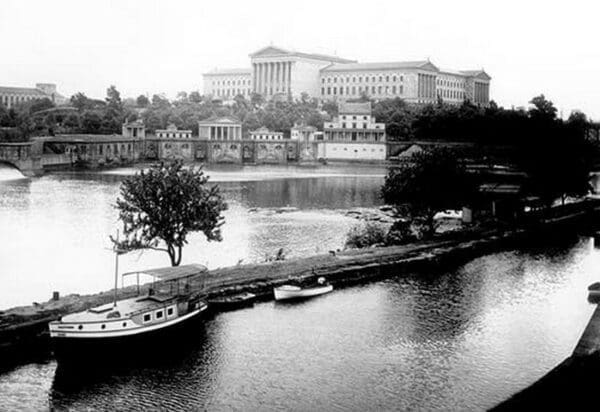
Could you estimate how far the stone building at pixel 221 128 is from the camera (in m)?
104

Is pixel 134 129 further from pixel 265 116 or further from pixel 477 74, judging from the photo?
pixel 477 74

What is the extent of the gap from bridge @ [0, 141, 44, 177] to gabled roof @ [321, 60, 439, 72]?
196ft

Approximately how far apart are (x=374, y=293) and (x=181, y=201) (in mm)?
6534

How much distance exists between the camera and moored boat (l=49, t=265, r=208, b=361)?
60.6 feet

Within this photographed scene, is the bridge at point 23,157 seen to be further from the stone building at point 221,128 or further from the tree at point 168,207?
the tree at point 168,207

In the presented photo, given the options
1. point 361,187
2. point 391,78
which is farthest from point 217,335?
point 391,78

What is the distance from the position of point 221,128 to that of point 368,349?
283ft

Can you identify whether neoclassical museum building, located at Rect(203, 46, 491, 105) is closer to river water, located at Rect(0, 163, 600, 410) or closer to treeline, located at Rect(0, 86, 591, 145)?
treeline, located at Rect(0, 86, 591, 145)

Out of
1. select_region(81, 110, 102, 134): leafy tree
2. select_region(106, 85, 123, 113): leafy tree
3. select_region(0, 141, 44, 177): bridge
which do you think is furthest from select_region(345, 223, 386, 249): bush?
select_region(106, 85, 123, 113): leafy tree

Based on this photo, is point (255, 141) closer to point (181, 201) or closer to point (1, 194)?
point (1, 194)

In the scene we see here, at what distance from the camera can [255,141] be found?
9944cm

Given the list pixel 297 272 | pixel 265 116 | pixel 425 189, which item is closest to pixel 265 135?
pixel 265 116

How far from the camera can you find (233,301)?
2336 centimetres

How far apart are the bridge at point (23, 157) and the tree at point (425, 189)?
45.5 metres
